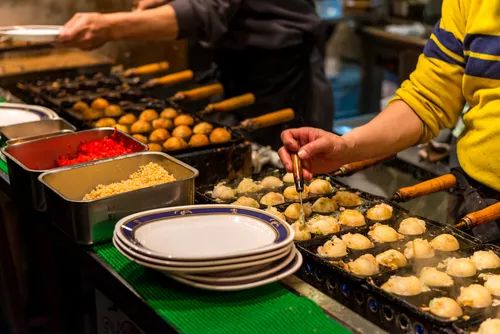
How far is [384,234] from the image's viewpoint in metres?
1.70

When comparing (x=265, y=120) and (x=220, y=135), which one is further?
(x=265, y=120)

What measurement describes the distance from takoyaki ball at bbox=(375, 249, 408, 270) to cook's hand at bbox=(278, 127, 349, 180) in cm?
35

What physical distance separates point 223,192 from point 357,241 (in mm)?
463

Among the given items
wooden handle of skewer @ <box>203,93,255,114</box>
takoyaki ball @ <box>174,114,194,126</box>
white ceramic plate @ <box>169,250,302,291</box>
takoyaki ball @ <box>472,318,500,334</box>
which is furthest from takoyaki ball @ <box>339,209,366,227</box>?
wooden handle of skewer @ <box>203,93,255,114</box>

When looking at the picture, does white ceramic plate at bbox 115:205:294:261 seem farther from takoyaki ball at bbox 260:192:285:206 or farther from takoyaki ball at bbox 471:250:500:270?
takoyaki ball at bbox 471:250:500:270

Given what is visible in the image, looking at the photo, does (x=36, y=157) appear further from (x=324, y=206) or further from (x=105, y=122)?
(x=324, y=206)

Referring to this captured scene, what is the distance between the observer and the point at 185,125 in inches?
106

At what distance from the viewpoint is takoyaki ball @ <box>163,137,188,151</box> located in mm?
2458

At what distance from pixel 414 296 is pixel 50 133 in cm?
138

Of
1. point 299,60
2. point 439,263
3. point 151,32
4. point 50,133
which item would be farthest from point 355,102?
point 439,263

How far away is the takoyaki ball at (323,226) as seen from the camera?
173 centimetres

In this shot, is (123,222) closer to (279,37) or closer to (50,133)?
(50,133)

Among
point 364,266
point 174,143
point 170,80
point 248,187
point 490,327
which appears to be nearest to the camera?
point 490,327

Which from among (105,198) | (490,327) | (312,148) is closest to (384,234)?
(312,148)
